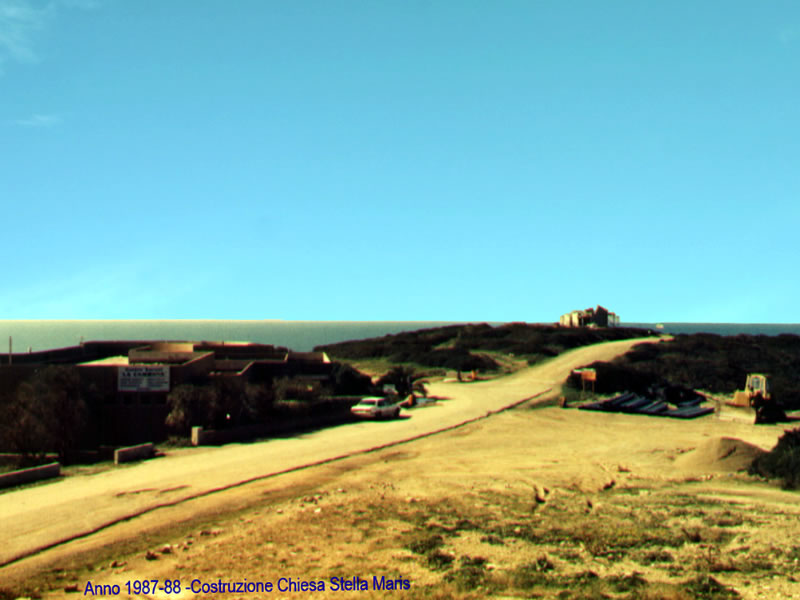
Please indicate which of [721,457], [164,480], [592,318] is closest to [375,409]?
[164,480]

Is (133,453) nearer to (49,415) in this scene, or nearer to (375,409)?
(49,415)

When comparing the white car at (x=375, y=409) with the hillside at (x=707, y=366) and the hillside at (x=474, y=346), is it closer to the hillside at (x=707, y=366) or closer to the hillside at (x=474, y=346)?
the hillside at (x=707, y=366)

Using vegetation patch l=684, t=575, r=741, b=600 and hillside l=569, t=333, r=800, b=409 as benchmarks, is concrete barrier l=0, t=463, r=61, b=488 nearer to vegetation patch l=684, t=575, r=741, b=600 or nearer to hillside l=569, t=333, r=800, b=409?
vegetation patch l=684, t=575, r=741, b=600

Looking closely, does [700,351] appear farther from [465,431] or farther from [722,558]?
[722,558]

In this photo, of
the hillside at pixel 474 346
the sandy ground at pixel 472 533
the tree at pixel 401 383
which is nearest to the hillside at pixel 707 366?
the hillside at pixel 474 346

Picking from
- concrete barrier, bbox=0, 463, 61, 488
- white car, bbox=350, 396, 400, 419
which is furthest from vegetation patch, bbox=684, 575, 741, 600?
white car, bbox=350, 396, 400, 419

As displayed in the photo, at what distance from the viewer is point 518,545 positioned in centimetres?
1669

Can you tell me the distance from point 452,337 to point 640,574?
88931 millimetres

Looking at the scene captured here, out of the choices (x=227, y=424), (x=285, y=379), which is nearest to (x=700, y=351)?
(x=285, y=379)

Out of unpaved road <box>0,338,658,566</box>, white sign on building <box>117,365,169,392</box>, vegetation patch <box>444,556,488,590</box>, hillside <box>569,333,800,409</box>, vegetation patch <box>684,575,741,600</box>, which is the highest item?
white sign on building <box>117,365,169,392</box>

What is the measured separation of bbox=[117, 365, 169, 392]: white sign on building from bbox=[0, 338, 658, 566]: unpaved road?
520 centimetres

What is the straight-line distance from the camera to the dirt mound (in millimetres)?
27656

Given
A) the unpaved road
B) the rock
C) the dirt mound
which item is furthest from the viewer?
the dirt mound

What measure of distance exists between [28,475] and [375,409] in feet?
68.0
